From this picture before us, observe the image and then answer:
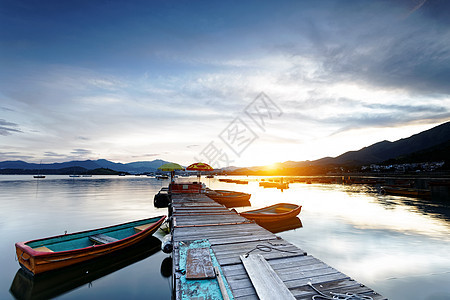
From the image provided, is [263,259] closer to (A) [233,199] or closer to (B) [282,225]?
(B) [282,225]

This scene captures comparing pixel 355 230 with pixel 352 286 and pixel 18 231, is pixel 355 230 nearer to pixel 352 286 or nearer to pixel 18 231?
pixel 352 286

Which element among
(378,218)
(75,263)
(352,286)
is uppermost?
(352,286)

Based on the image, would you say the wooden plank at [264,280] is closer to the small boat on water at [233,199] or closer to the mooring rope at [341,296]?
the mooring rope at [341,296]

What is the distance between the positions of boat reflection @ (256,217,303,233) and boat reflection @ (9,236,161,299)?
10.3 meters

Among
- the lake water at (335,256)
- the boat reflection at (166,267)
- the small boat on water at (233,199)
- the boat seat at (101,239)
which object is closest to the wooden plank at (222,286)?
the lake water at (335,256)

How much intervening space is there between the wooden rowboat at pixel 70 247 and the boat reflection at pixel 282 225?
9.11 metres

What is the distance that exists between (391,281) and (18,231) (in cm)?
2733

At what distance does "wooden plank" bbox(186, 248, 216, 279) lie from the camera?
544cm

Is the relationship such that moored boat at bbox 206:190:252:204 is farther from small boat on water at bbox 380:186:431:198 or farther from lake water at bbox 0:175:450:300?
small boat on water at bbox 380:186:431:198

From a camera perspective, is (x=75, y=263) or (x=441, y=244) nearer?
(x=75, y=263)

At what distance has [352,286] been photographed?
17.1ft

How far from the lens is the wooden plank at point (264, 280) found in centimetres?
461

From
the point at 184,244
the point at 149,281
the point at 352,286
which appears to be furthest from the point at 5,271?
the point at 352,286

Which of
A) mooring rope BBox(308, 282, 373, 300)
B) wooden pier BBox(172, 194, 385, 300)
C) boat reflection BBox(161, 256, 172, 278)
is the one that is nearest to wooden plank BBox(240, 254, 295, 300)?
wooden pier BBox(172, 194, 385, 300)
